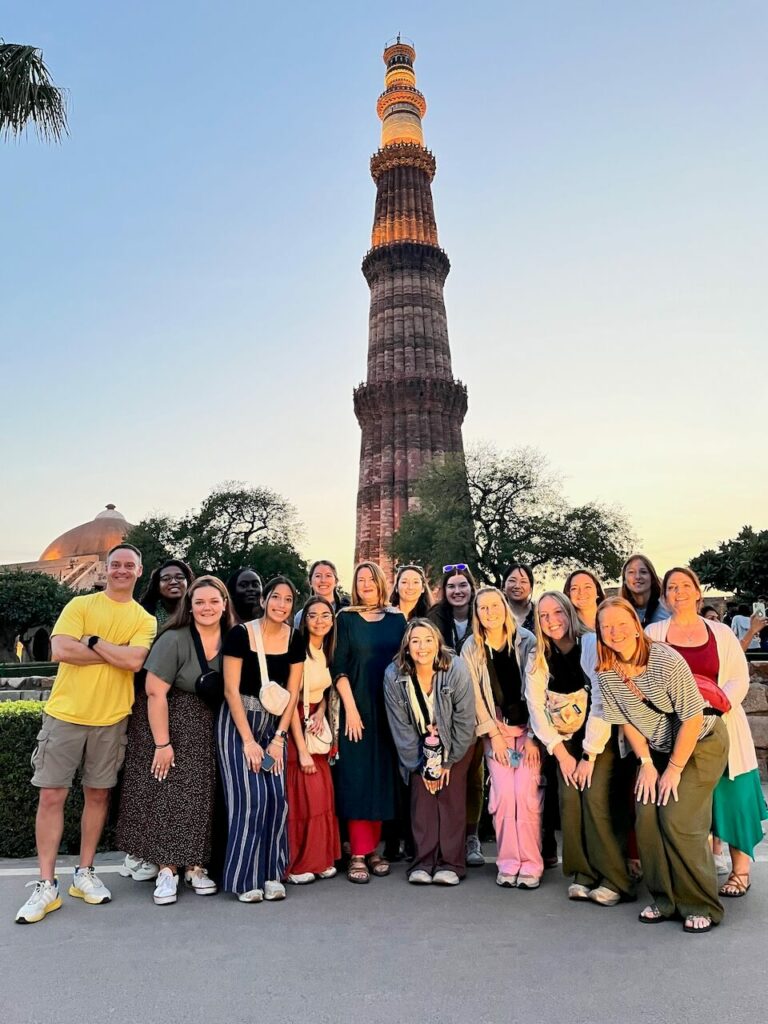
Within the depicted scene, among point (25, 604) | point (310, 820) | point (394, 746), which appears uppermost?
point (25, 604)

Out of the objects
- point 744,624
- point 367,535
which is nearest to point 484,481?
point 367,535

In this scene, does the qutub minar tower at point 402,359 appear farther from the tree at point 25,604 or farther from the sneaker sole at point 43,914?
the sneaker sole at point 43,914

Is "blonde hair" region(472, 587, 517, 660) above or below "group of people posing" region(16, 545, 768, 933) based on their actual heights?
above

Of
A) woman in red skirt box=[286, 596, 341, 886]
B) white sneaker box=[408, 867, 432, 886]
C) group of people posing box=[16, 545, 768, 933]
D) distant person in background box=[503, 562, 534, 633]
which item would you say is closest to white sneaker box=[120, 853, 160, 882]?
group of people posing box=[16, 545, 768, 933]

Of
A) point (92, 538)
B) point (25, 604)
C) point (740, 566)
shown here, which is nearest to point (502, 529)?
point (740, 566)

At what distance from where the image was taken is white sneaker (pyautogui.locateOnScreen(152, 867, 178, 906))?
3701 mm

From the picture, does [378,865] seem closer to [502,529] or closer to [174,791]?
[174,791]

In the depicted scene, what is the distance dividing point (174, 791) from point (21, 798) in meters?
1.48

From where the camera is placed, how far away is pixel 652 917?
3.39 metres

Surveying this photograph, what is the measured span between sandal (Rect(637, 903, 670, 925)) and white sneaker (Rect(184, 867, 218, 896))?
7.00 feet

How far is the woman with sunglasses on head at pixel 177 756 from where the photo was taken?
154 inches

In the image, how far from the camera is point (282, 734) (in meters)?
4.08

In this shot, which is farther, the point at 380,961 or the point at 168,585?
the point at 168,585

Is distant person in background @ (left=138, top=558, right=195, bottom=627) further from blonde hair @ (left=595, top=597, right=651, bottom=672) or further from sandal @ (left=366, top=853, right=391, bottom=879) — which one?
blonde hair @ (left=595, top=597, right=651, bottom=672)
